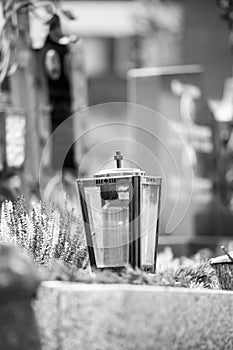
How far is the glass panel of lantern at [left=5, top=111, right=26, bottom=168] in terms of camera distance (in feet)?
19.0

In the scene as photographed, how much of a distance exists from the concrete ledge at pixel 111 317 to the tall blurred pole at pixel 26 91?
2610 millimetres

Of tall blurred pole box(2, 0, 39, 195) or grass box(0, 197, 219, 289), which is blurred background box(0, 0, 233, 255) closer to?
tall blurred pole box(2, 0, 39, 195)

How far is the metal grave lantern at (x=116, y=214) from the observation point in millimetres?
3684

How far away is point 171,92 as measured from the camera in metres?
11.8

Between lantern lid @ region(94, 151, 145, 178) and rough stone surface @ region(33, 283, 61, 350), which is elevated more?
lantern lid @ region(94, 151, 145, 178)

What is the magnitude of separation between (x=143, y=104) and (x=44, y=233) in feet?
30.2

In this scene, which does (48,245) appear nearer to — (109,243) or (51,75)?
(109,243)

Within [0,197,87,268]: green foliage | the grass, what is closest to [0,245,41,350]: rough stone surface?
the grass

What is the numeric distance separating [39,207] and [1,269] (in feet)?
3.84

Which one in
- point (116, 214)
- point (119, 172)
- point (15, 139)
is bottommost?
point (15, 139)

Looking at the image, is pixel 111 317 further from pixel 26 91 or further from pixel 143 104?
pixel 143 104

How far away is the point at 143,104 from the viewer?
1291 cm

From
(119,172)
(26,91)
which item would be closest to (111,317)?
(119,172)

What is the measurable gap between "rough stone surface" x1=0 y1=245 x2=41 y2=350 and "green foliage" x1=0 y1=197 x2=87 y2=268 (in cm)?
91
